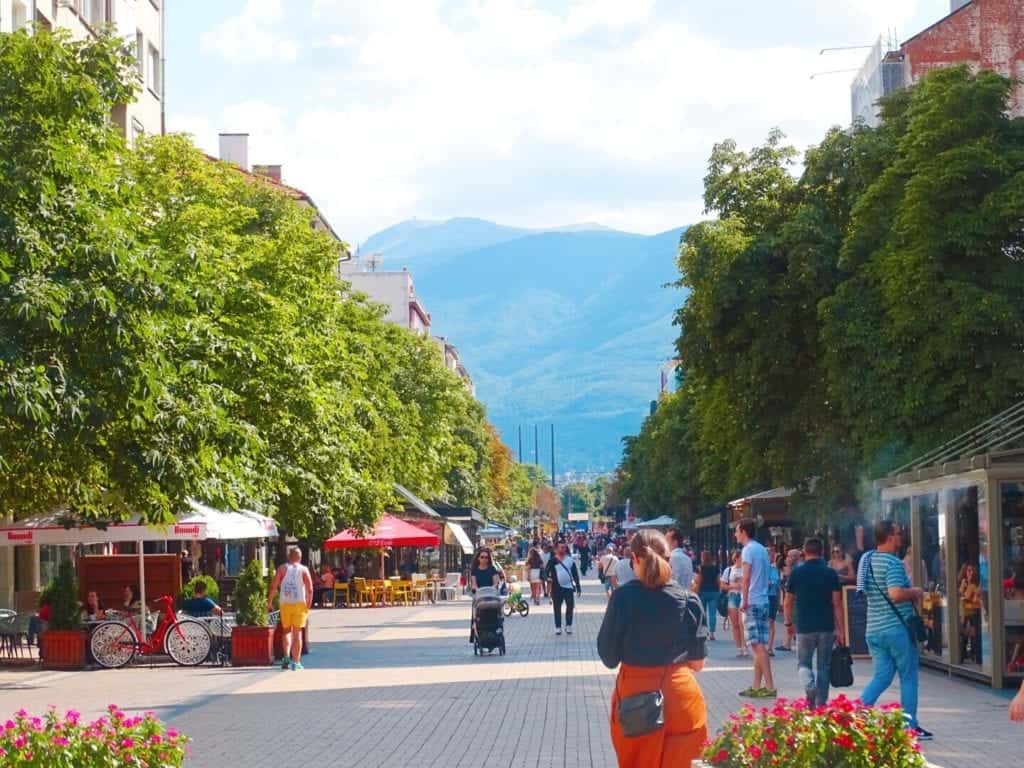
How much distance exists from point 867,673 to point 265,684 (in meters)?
7.81

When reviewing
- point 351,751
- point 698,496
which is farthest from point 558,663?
point 698,496

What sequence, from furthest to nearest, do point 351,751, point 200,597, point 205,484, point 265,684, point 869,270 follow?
1. point 869,270
2. point 200,597
3. point 205,484
4. point 265,684
5. point 351,751

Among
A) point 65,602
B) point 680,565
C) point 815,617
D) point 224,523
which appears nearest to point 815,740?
point 815,617

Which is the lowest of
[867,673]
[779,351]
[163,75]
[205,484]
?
[867,673]

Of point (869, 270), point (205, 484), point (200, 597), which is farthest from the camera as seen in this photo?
point (869, 270)

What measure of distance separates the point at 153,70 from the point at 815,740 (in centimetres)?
4627

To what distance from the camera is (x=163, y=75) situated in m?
52.0

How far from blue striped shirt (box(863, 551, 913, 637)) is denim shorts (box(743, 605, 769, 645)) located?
3783 mm

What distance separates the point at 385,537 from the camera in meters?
50.7

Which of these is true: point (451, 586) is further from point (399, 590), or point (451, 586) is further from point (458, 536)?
point (399, 590)

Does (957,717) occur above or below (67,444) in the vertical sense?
below

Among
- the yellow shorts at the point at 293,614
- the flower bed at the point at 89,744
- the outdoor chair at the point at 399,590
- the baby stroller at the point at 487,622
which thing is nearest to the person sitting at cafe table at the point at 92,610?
the yellow shorts at the point at 293,614

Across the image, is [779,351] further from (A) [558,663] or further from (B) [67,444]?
(B) [67,444]

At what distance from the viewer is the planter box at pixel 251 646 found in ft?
88.4
